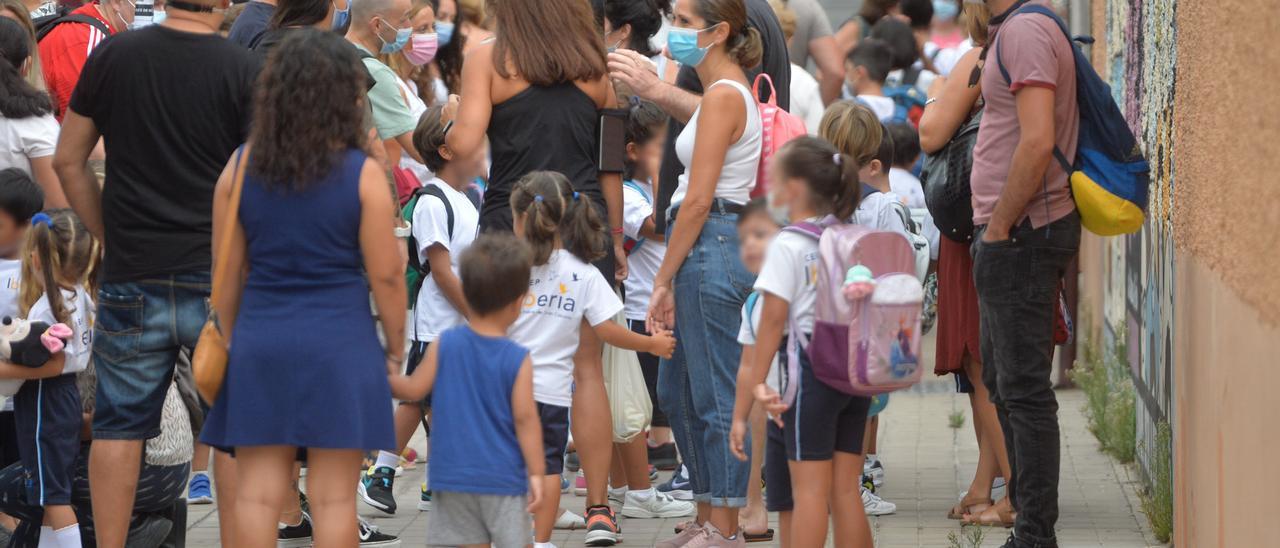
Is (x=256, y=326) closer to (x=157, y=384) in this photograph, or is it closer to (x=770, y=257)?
(x=157, y=384)

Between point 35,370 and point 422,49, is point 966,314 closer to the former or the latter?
point 422,49

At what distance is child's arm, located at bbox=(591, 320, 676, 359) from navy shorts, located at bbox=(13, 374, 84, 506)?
173cm

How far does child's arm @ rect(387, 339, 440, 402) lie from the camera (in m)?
4.51

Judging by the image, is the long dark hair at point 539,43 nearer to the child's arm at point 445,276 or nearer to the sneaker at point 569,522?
the child's arm at point 445,276

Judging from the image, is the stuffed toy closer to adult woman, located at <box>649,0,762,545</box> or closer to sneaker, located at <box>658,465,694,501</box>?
adult woman, located at <box>649,0,762,545</box>

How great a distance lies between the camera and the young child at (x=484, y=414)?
4.46 metres

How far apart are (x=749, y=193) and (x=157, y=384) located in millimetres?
1985

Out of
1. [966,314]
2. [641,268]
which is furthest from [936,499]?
[641,268]

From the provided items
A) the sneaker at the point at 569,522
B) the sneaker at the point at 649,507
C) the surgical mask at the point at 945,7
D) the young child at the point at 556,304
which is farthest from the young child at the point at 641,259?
the surgical mask at the point at 945,7

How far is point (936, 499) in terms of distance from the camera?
23.8 ft

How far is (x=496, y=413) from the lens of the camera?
4453 mm

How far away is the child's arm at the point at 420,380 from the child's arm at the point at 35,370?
1.45 metres

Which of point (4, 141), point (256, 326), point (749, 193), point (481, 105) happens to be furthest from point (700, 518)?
point (4, 141)

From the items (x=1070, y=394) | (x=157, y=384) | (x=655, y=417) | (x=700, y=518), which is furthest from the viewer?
(x=1070, y=394)
